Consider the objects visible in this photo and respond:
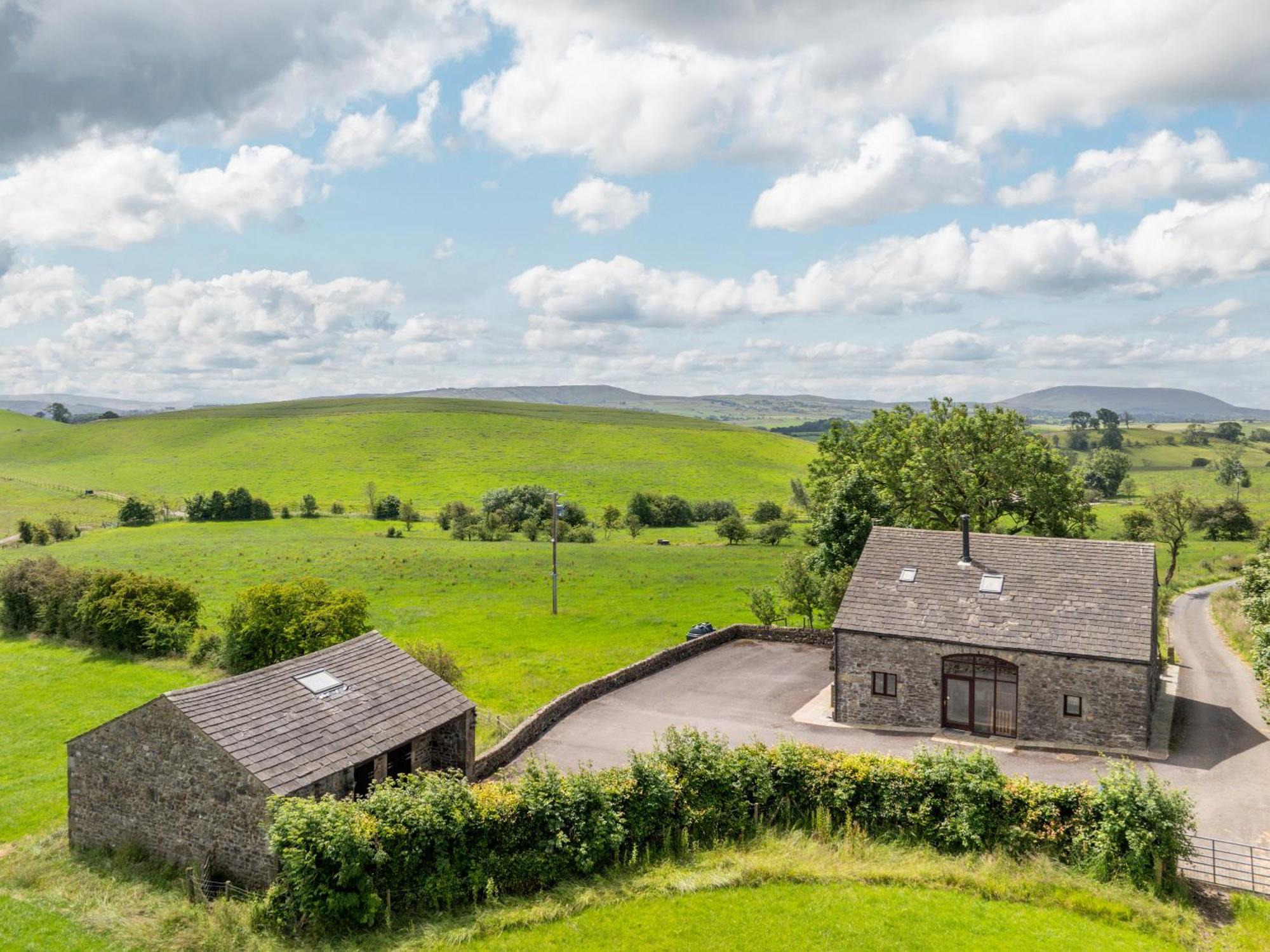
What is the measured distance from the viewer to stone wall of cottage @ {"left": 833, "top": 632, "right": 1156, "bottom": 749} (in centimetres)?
2870

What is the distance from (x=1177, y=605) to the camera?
2422 inches

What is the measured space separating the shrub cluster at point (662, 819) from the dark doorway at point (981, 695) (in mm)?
9467

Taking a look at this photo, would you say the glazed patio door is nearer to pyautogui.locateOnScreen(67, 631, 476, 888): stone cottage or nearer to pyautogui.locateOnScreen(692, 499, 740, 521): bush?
pyautogui.locateOnScreen(67, 631, 476, 888): stone cottage

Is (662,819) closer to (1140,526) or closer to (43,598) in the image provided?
(43,598)

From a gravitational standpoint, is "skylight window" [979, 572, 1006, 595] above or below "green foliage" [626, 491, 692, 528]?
above

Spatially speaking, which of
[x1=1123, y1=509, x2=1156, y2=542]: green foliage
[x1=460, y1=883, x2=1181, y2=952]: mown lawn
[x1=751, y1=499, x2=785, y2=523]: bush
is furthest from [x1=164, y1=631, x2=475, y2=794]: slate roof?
[x1=751, y1=499, x2=785, y2=523]: bush

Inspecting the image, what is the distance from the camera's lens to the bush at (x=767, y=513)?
106625 mm

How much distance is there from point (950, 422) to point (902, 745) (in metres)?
25.1

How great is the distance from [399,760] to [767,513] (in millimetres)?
85553

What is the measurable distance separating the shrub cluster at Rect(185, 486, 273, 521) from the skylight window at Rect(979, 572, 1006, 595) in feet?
314

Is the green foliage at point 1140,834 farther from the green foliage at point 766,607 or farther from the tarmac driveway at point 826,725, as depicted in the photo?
the green foliage at point 766,607

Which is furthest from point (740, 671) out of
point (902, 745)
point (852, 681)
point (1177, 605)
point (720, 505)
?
point (720, 505)

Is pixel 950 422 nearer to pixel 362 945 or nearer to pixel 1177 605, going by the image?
pixel 1177 605

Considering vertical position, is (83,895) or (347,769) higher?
(347,769)
